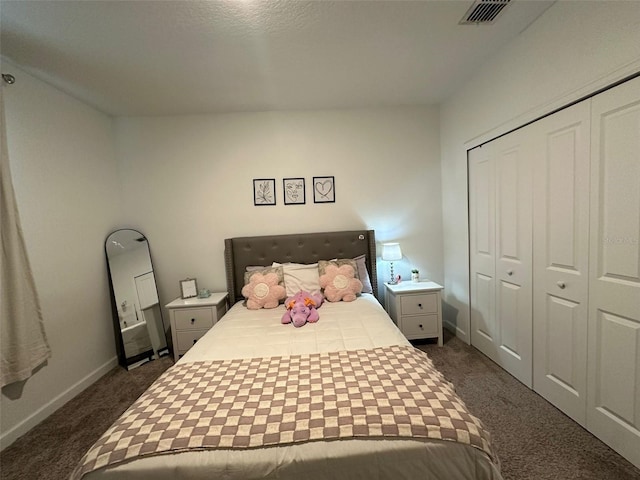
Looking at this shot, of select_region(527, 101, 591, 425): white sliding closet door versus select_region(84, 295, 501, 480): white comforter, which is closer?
select_region(84, 295, 501, 480): white comforter

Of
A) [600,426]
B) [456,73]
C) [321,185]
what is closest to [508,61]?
[456,73]

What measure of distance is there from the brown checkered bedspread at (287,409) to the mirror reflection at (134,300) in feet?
5.68

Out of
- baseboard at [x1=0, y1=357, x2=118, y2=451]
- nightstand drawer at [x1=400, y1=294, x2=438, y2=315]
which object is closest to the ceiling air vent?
nightstand drawer at [x1=400, y1=294, x2=438, y2=315]

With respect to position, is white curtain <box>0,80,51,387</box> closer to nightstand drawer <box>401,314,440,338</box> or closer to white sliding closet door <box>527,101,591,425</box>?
nightstand drawer <box>401,314,440,338</box>

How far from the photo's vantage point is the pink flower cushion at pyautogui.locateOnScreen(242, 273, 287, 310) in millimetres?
2408

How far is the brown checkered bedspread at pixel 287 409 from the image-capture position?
3.07 feet

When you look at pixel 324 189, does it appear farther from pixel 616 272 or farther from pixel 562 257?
pixel 616 272

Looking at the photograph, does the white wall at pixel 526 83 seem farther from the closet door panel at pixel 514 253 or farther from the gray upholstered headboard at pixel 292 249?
the gray upholstered headboard at pixel 292 249

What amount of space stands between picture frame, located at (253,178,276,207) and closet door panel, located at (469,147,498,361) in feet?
6.71

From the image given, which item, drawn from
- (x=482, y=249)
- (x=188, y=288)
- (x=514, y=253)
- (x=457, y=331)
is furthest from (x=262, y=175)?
(x=457, y=331)

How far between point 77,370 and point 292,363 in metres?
2.14

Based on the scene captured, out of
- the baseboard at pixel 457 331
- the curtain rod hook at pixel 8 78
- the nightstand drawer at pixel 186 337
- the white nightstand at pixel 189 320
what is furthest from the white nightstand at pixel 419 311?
the curtain rod hook at pixel 8 78

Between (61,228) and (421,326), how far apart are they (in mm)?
3377

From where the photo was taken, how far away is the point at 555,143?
169 centimetres
